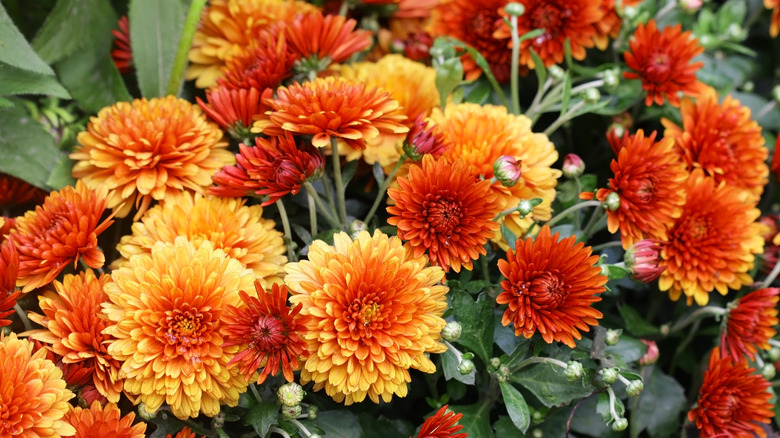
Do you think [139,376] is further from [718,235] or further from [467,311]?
[718,235]

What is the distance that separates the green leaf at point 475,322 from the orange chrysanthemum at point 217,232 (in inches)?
8.5

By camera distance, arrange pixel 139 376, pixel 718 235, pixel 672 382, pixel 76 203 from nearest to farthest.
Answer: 1. pixel 139 376
2. pixel 76 203
3. pixel 718 235
4. pixel 672 382

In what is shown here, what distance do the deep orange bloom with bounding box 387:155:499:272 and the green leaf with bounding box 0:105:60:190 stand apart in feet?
1.70

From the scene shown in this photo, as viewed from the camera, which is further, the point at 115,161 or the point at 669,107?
the point at 669,107

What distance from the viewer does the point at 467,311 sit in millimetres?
806

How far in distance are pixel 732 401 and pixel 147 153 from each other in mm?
808

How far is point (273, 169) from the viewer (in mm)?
771

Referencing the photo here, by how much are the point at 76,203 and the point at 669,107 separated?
2.90 feet

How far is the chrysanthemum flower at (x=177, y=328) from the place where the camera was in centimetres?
70

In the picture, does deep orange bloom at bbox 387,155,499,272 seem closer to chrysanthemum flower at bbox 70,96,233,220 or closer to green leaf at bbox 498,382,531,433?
green leaf at bbox 498,382,531,433

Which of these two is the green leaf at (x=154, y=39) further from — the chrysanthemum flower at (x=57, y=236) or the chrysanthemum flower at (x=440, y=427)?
the chrysanthemum flower at (x=440, y=427)

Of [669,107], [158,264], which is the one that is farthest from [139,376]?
[669,107]

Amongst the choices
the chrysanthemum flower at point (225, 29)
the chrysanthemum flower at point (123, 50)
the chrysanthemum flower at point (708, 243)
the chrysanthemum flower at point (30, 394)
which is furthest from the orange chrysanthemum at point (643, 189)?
the chrysanthemum flower at point (123, 50)

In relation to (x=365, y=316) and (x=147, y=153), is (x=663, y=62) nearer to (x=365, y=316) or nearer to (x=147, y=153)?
(x=365, y=316)
